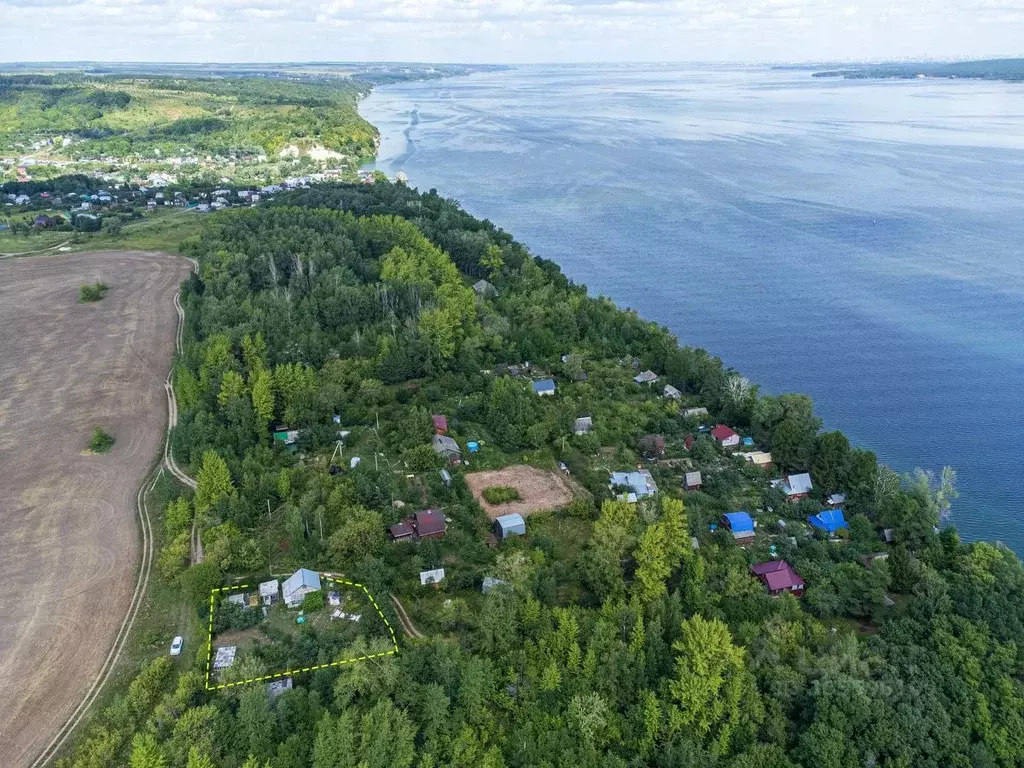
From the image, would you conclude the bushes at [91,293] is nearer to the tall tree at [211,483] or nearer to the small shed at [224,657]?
the tall tree at [211,483]

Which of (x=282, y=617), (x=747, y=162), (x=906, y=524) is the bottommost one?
(x=282, y=617)

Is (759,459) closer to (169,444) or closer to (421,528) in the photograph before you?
→ (421,528)

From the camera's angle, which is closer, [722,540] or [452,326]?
[722,540]

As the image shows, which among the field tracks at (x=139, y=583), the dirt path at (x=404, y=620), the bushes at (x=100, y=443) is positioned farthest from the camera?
the bushes at (x=100, y=443)

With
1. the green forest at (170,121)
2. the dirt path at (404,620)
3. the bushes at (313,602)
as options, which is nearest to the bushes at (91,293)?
the bushes at (313,602)

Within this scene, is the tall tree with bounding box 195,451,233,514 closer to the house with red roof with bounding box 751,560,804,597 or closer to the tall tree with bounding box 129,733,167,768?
the tall tree with bounding box 129,733,167,768

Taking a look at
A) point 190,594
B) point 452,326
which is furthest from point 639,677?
point 452,326

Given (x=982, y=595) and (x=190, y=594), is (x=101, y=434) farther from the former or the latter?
(x=982, y=595)

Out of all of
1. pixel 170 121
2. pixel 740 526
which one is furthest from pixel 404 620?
pixel 170 121
